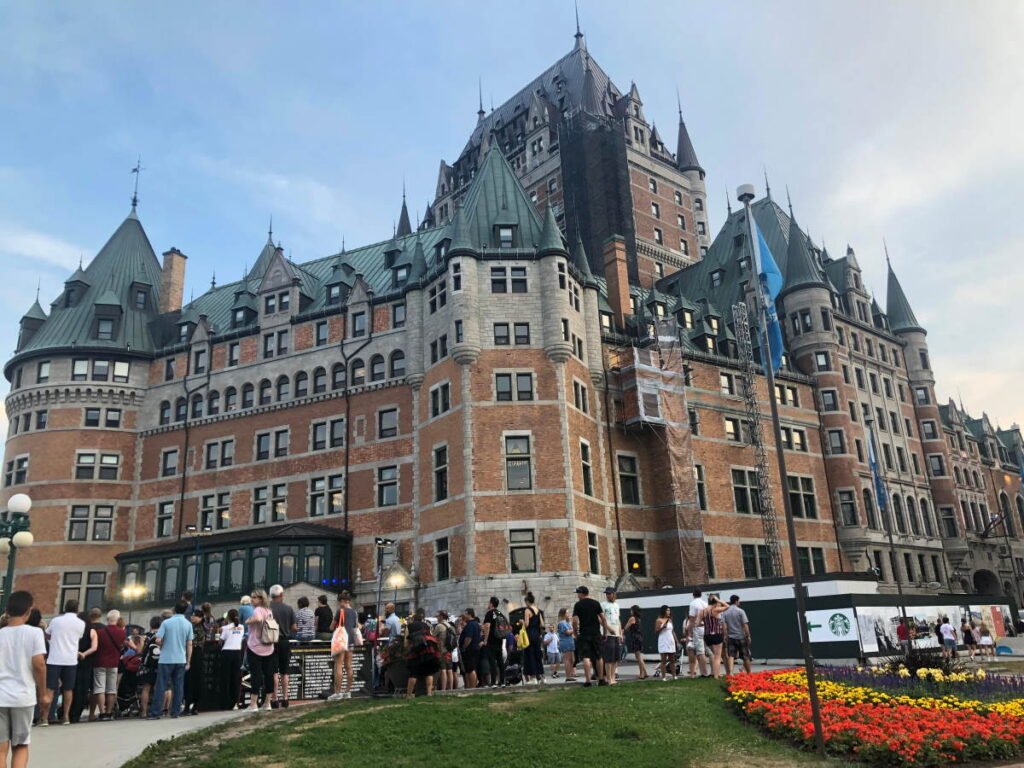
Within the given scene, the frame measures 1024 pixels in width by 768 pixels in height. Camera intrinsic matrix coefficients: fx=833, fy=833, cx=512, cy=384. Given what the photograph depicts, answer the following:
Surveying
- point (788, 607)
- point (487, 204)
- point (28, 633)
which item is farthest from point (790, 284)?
point (28, 633)

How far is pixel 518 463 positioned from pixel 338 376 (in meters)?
12.8

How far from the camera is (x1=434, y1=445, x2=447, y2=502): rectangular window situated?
38.6 metres

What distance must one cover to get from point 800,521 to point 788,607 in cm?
2444

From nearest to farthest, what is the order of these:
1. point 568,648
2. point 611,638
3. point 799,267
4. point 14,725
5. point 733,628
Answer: point 14,725 → point 611,638 → point 733,628 → point 568,648 → point 799,267

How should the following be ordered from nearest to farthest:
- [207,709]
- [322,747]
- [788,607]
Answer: [322,747], [207,709], [788,607]

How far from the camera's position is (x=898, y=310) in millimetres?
67062

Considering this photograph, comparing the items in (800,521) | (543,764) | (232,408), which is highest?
(232,408)

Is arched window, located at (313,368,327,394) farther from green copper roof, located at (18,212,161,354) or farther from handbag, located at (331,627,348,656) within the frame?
handbag, located at (331,627,348,656)

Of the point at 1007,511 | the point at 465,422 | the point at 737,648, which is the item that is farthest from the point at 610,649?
the point at 1007,511

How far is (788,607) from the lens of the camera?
27.8 metres

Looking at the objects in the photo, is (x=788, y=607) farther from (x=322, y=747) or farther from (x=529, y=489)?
(x=322, y=747)

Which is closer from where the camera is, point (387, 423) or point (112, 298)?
point (387, 423)

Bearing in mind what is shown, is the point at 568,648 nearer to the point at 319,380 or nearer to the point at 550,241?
the point at 550,241


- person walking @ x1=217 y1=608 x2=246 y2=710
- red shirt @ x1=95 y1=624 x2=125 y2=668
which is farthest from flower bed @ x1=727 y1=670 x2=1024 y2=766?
red shirt @ x1=95 y1=624 x2=125 y2=668
